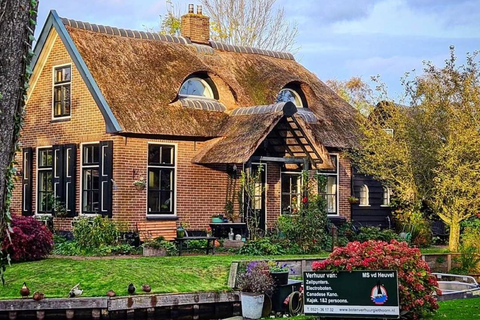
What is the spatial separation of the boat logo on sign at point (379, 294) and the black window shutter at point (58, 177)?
40.1 feet

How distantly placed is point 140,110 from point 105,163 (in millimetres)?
1621

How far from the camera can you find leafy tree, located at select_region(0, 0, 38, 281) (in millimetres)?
4727

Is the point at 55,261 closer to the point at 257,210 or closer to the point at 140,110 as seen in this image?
the point at 140,110

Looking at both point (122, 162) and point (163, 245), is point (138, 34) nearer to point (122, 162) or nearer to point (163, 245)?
point (122, 162)

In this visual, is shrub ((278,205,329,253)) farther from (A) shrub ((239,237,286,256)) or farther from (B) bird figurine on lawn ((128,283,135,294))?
(B) bird figurine on lawn ((128,283,135,294))

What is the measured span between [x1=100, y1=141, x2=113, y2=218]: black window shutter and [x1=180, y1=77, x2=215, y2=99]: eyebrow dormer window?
322 cm

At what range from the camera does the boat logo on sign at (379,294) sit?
10.9 metres

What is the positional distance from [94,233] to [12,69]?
1419 centimetres

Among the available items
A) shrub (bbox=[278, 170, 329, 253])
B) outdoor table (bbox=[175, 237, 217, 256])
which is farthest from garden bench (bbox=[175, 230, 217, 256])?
shrub (bbox=[278, 170, 329, 253])

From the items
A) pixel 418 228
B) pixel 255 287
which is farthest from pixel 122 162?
pixel 418 228

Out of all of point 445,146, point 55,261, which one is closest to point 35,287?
point 55,261

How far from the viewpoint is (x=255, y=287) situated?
13.5 metres

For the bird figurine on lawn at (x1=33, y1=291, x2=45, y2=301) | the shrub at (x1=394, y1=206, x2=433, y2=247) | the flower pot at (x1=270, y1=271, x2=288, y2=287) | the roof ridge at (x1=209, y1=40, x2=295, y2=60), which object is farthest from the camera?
the roof ridge at (x1=209, y1=40, x2=295, y2=60)

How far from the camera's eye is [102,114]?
20.4 m
